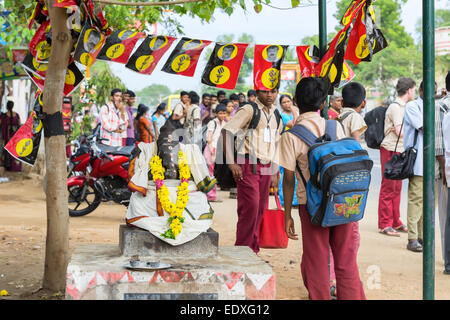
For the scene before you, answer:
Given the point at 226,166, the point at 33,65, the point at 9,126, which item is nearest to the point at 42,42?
the point at 33,65

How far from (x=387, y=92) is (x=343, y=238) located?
46.3 m

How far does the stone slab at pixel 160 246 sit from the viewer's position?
5164mm

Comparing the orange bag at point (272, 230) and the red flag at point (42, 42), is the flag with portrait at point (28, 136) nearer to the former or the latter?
the red flag at point (42, 42)

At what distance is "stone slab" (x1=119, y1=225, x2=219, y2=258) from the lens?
516 centimetres

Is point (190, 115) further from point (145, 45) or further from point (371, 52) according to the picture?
point (371, 52)

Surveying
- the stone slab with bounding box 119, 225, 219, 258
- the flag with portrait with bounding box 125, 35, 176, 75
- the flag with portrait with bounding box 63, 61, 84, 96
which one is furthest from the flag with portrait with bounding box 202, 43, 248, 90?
the stone slab with bounding box 119, 225, 219, 258

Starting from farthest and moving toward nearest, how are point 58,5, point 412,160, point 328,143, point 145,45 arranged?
point 412,160, point 145,45, point 58,5, point 328,143

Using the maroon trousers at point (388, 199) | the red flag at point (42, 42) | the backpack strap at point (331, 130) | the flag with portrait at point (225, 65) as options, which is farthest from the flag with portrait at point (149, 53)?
the maroon trousers at point (388, 199)

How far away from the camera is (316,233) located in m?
4.49

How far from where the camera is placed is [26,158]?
615 cm

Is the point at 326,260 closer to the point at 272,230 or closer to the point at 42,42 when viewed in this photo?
the point at 272,230

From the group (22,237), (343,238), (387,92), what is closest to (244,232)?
(343,238)

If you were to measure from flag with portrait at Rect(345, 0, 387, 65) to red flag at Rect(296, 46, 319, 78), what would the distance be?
0.58 metres

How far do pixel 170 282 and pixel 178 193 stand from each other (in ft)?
3.89
